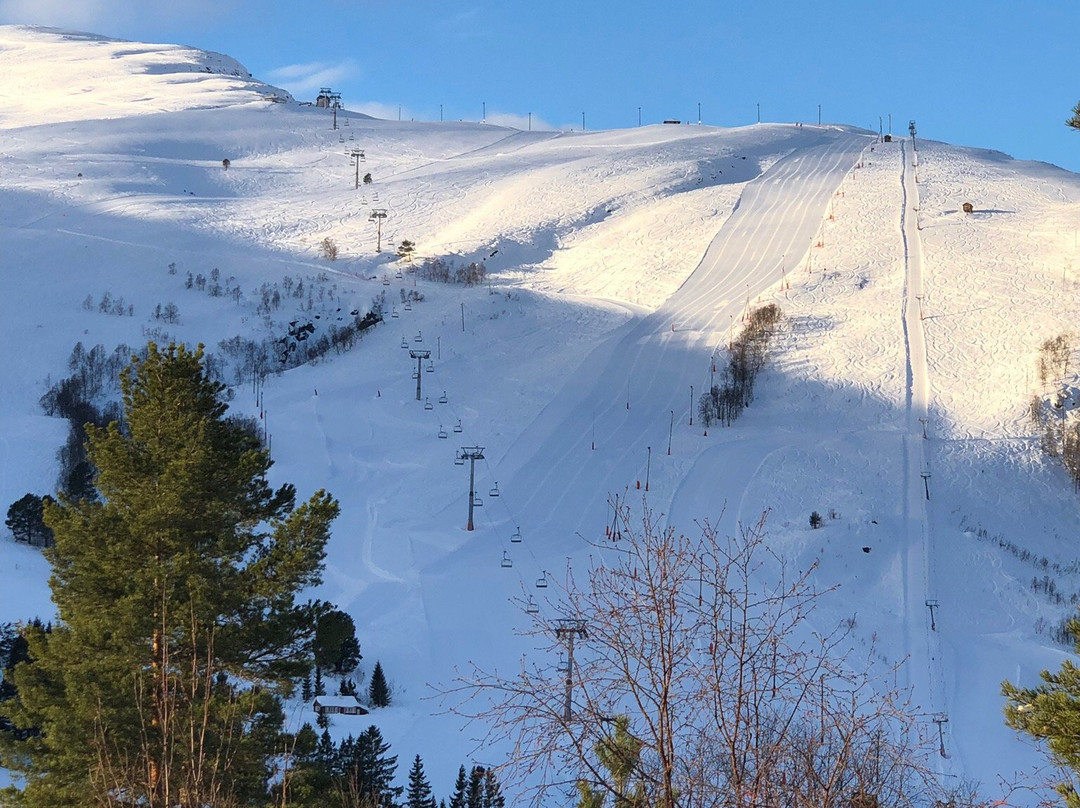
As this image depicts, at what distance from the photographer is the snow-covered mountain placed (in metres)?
27.8

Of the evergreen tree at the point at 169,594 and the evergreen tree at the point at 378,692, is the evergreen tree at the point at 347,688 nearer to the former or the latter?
the evergreen tree at the point at 378,692

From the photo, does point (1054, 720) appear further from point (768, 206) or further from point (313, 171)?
point (313, 171)

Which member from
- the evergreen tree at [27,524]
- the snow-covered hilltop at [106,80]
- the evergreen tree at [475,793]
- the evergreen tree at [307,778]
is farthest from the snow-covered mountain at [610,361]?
the snow-covered hilltop at [106,80]

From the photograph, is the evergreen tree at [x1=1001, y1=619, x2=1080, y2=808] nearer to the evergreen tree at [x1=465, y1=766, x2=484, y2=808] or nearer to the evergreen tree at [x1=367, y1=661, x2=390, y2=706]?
the evergreen tree at [x1=465, y1=766, x2=484, y2=808]

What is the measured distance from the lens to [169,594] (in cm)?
1099

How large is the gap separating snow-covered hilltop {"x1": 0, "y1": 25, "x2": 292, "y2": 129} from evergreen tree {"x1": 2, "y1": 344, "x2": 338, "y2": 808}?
11107 cm

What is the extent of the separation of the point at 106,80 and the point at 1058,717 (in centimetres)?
15226

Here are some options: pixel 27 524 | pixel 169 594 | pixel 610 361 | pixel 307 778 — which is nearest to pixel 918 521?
pixel 610 361

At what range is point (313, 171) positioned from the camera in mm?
95562

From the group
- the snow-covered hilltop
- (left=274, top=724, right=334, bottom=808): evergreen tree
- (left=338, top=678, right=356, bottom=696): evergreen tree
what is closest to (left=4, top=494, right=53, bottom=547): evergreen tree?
(left=338, top=678, right=356, bottom=696): evergreen tree

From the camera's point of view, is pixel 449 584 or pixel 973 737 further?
pixel 449 584

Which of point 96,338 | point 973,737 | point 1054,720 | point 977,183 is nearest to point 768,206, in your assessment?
point 977,183

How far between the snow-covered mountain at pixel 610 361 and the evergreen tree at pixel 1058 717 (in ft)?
9.54

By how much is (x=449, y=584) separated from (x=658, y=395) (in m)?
15.6
